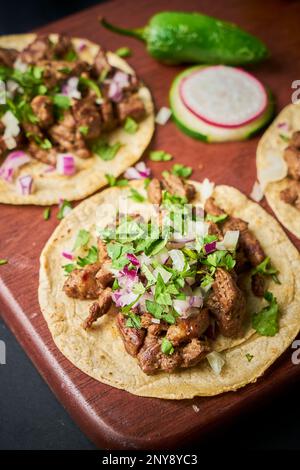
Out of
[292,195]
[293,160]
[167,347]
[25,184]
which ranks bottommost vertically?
[167,347]

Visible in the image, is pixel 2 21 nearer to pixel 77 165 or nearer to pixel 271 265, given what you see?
pixel 77 165

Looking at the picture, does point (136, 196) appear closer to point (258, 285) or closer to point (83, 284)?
point (83, 284)

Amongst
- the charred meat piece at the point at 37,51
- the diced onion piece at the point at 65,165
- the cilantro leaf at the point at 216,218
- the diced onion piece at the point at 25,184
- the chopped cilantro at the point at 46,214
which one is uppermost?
the charred meat piece at the point at 37,51

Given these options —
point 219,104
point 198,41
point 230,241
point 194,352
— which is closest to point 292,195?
point 230,241

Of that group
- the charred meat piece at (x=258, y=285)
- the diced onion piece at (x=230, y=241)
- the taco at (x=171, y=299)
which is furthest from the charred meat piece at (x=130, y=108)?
the charred meat piece at (x=258, y=285)

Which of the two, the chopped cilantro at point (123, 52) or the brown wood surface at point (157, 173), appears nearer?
the brown wood surface at point (157, 173)

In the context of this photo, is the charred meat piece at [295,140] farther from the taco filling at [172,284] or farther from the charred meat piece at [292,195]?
the taco filling at [172,284]
